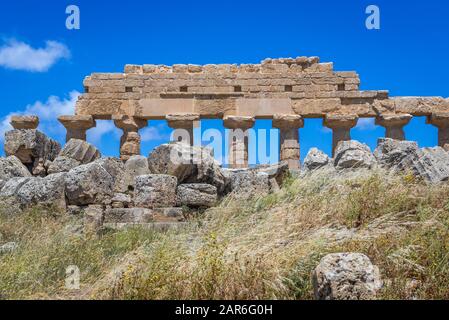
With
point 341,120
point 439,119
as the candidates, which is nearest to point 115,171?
point 341,120

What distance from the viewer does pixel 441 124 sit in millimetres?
19062

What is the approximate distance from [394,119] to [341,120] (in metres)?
1.67

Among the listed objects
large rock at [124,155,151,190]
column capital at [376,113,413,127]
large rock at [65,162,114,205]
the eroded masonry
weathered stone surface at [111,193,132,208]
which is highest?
the eroded masonry

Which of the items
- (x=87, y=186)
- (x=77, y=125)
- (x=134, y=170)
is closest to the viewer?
(x=87, y=186)

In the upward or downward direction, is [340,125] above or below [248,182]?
above

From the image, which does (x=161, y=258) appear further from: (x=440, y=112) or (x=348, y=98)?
(x=440, y=112)

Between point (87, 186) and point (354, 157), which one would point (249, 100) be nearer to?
point (354, 157)

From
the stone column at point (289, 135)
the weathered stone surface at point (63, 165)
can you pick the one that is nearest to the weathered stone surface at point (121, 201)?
the weathered stone surface at point (63, 165)

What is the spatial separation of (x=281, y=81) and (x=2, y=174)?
32.3ft

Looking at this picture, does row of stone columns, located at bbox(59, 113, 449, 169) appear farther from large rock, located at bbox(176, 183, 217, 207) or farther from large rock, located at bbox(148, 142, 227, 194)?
large rock, located at bbox(176, 183, 217, 207)

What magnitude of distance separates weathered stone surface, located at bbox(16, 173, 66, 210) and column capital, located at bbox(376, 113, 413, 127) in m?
11.9

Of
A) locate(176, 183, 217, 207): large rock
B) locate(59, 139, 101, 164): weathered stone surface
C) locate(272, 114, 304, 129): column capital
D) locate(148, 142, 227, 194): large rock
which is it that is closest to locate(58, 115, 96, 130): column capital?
locate(272, 114, 304, 129): column capital

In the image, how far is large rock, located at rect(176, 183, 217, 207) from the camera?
351 inches
